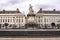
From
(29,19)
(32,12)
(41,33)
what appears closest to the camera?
(41,33)

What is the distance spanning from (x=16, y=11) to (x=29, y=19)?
20976 millimetres

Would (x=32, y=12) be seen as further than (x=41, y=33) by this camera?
Yes

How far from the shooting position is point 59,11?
59.7 meters

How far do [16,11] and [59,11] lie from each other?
37.2 feet

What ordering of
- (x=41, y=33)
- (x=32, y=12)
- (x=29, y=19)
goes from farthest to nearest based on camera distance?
(x=32, y=12) < (x=29, y=19) < (x=41, y=33)

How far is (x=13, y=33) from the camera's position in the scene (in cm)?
2452

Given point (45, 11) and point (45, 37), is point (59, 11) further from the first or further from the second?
point (45, 37)

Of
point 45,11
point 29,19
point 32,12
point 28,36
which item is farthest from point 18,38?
point 45,11

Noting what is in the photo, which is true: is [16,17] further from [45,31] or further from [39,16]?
[45,31]

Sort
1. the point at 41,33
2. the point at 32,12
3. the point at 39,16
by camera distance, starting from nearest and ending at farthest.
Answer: the point at 41,33 → the point at 32,12 → the point at 39,16

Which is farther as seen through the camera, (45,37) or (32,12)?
(32,12)

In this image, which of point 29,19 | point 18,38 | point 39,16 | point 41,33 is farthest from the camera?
point 39,16

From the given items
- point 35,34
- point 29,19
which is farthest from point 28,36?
point 29,19

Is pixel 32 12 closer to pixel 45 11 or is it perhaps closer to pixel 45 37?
pixel 45 37
